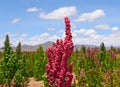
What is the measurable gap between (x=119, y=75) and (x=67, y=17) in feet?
56.5

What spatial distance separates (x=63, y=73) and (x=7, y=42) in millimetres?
21065

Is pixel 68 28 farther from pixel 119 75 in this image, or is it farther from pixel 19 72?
pixel 119 75

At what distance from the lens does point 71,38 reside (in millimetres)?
8305

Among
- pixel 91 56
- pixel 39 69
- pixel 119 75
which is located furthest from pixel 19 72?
pixel 39 69

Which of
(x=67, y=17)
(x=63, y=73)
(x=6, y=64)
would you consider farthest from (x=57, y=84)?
(x=6, y=64)

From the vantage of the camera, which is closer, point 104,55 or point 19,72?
point 19,72

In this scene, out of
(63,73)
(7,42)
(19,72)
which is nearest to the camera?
(63,73)

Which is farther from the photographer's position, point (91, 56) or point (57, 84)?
point (91, 56)

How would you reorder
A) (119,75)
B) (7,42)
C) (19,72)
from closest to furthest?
(19,72) < (119,75) < (7,42)

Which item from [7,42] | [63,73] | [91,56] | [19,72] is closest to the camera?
[63,73]

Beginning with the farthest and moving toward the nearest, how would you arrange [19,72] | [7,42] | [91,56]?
[91,56] → [7,42] → [19,72]

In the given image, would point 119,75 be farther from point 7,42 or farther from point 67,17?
point 67,17

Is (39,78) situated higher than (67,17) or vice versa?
(67,17)

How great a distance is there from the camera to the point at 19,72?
23.0m
